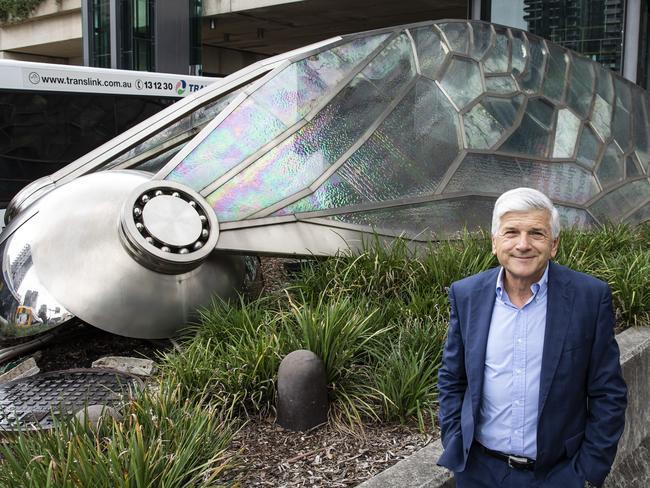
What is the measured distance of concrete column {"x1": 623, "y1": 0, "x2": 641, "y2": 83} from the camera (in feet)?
49.6

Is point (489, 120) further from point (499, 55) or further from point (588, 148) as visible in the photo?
point (588, 148)

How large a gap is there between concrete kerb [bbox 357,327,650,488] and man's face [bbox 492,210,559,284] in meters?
1.19

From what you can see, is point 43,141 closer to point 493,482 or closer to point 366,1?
point 493,482

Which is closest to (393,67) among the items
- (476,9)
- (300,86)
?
(300,86)

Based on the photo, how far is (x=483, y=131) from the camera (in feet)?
24.2

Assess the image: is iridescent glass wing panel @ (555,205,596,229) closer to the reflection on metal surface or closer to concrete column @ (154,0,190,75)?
the reflection on metal surface

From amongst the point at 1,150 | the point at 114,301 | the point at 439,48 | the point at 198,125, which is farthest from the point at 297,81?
the point at 1,150

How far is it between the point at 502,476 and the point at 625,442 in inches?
93.0

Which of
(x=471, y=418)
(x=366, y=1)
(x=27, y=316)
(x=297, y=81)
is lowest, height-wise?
(x=27, y=316)

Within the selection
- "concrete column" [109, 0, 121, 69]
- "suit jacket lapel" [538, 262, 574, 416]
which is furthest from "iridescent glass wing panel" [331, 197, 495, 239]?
"concrete column" [109, 0, 121, 69]

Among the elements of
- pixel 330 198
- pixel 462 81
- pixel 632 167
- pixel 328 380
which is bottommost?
pixel 328 380

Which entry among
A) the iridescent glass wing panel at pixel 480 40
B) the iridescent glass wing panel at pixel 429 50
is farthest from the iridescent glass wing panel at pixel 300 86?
the iridescent glass wing panel at pixel 480 40

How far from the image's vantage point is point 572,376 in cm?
251

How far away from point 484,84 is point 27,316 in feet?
15.2
